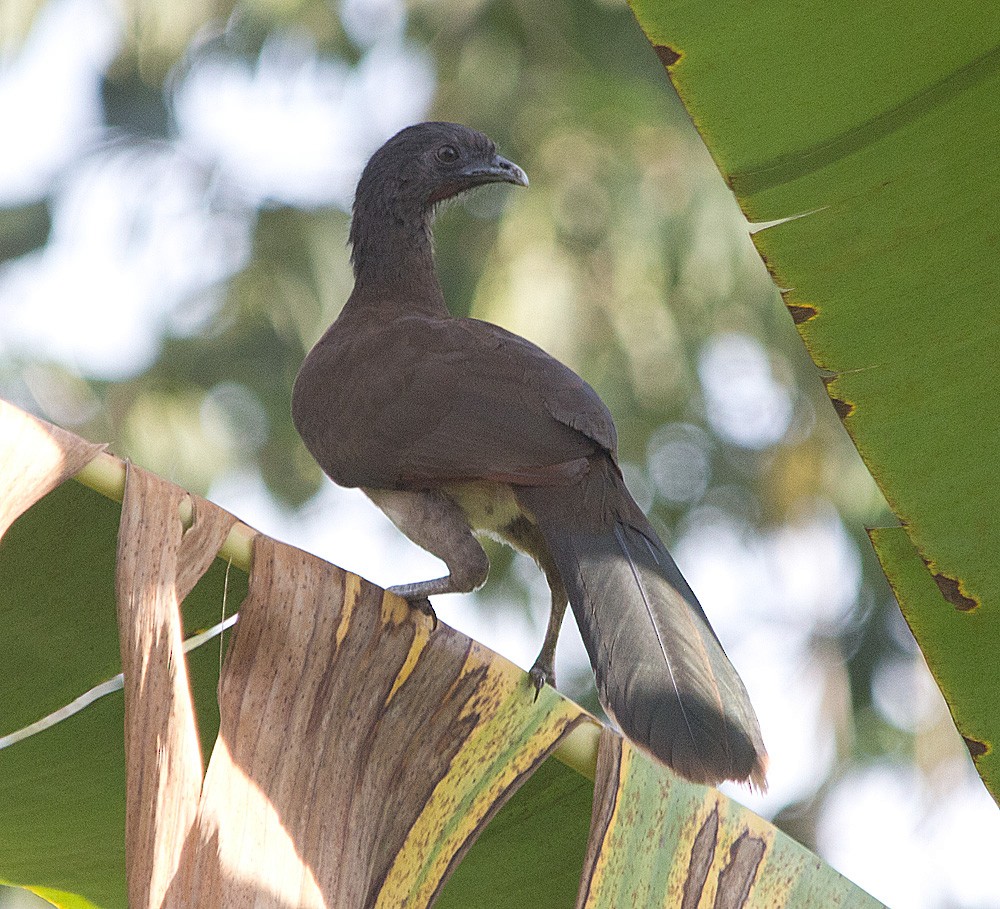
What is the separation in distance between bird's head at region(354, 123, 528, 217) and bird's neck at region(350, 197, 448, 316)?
24mm

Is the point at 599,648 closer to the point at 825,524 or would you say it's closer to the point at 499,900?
the point at 499,900

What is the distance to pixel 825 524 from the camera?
42.1 feet

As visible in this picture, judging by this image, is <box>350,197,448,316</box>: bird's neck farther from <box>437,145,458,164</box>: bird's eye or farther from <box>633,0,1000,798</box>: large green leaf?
<box>633,0,1000,798</box>: large green leaf

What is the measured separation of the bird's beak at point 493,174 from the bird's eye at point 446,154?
58 mm

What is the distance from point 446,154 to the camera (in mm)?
3922

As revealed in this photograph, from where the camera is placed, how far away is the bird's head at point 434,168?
3.92m

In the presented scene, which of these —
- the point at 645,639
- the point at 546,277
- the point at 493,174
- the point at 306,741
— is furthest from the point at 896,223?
the point at 546,277

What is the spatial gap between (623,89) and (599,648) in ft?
33.2

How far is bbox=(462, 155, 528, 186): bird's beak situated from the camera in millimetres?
3904

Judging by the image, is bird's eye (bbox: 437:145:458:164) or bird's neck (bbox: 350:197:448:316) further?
bird's eye (bbox: 437:145:458:164)

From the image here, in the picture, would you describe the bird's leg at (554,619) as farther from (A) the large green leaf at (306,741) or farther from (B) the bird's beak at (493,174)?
(B) the bird's beak at (493,174)

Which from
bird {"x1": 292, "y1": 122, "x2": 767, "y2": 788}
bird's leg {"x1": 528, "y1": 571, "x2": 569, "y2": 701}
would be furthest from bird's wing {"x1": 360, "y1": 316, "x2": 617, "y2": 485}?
bird's leg {"x1": 528, "y1": 571, "x2": 569, "y2": 701}

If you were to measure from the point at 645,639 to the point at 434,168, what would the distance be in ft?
7.10

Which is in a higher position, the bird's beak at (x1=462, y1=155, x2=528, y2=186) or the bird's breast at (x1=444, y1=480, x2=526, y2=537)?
the bird's beak at (x1=462, y1=155, x2=528, y2=186)
